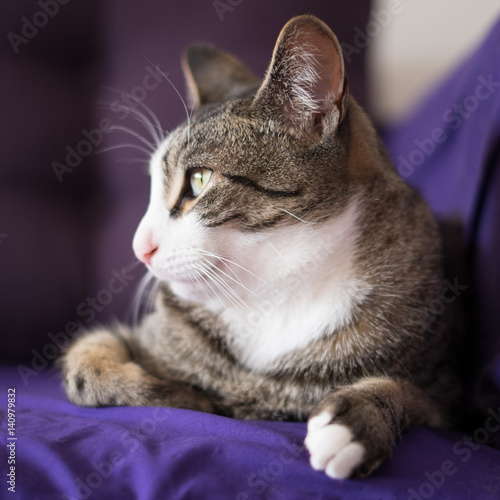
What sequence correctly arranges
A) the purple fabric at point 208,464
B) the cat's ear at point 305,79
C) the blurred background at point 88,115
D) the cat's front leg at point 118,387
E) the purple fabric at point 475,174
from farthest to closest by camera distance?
the blurred background at point 88,115 → the purple fabric at point 475,174 → the cat's front leg at point 118,387 → the cat's ear at point 305,79 → the purple fabric at point 208,464

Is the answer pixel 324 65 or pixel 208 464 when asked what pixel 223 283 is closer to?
pixel 208 464

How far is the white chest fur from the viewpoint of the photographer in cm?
88

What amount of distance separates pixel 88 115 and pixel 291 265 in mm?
1312

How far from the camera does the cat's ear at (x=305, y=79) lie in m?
0.80

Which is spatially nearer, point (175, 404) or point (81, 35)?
point (175, 404)

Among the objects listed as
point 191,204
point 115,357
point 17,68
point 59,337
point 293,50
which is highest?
point 293,50

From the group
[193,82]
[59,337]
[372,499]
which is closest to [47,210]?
[59,337]

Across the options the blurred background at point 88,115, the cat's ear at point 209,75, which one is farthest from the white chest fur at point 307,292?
the blurred background at point 88,115

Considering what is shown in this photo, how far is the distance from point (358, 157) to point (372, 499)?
588mm

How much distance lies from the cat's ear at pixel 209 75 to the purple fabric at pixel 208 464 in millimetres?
757

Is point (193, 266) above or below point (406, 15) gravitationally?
below

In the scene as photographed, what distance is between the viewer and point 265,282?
2.92 feet

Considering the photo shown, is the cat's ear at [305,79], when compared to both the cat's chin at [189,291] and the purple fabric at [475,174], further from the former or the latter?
the purple fabric at [475,174]

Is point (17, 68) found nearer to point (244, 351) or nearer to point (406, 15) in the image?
point (244, 351)
